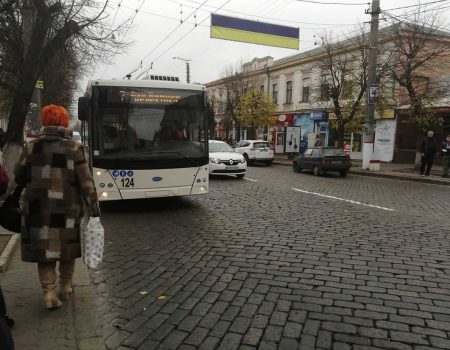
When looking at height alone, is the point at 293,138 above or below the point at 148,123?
below

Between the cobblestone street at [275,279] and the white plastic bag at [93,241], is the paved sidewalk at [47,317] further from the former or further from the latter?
the white plastic bag at [93,241]

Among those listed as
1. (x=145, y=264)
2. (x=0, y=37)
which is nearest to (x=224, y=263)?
(x=145, y=264)

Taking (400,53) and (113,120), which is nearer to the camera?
(113,120)

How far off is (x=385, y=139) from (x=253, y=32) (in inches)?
507

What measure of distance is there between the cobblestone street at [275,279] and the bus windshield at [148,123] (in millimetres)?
1374

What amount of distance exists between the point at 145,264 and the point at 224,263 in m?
1.00

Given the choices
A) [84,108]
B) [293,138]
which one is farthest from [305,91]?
[84,108]

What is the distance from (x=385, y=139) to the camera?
28000mm

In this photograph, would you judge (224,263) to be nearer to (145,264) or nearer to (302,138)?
(145,264)

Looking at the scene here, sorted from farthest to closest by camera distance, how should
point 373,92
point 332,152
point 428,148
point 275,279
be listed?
point 373,92 → point 332,152 → point 428,148 → point 275,279

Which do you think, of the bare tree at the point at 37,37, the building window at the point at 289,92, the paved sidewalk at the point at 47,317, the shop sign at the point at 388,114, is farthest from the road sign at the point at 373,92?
the building window at the point at 289,92

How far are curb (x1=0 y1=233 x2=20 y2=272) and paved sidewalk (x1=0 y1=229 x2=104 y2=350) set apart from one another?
0.17 m

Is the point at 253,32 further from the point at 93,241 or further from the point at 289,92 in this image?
the point at 289,92

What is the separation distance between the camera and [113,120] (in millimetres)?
9297
